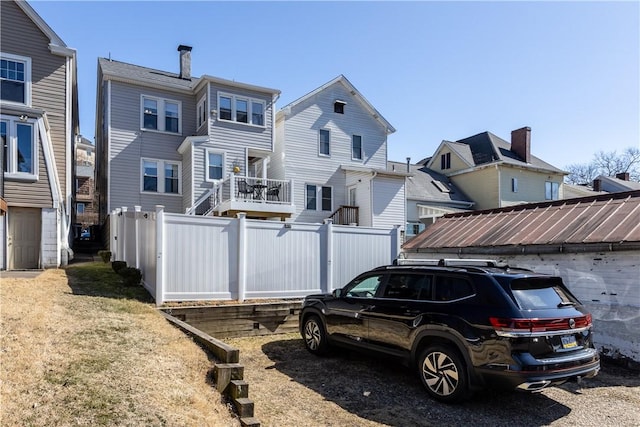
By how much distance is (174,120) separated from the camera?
19.1m

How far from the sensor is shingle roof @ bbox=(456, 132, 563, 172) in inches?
1123

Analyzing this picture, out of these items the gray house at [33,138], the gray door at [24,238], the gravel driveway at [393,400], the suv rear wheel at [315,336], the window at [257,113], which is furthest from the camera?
the window at [257,113]

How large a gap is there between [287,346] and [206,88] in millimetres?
13668

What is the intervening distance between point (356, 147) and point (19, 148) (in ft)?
49.1

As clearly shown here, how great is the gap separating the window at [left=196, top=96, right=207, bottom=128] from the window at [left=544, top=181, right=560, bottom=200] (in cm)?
2427

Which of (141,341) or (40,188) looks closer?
(141,341)

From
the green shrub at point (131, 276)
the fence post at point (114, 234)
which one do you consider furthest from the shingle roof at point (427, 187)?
the green shrub at point (131, 276)

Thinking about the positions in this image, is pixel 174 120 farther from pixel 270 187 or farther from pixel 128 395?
pixel 128 395

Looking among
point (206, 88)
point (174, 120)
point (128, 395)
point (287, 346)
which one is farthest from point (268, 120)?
point (128, 395)

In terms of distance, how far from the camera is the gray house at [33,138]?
12.8 meters

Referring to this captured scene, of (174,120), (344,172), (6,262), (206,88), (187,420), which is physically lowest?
(187,420)

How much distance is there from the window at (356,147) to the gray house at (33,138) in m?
13.1

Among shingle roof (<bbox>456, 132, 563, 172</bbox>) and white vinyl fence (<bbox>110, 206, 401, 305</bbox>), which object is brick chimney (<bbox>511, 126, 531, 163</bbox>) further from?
white vinyl fence (<bbox>110, 206, 401, 305</bbox>)

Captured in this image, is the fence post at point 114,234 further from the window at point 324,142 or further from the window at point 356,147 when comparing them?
the window at point 356,147
